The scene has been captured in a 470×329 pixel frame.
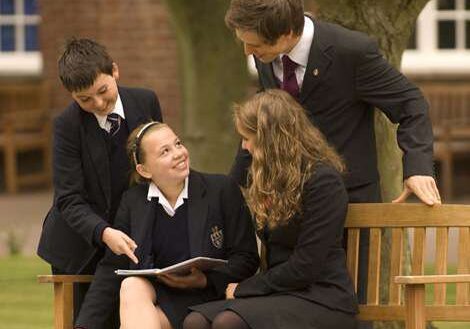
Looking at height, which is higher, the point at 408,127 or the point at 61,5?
the point at 61,5

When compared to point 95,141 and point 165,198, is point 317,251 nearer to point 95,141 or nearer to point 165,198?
point 165,198

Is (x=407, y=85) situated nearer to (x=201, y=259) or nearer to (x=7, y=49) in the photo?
(x=201, y=259)

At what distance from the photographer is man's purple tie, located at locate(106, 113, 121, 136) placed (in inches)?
238

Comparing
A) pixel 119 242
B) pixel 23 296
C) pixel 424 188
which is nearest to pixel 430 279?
→ pixel 424 188

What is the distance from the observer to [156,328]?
5.58 metres

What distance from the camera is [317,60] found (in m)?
5.70

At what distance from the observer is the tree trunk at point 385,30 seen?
717cm

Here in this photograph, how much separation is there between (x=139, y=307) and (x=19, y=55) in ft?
43.7

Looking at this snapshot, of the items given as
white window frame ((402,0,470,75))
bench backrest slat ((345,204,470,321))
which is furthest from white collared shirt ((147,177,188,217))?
white window frame ((402,0,470,75))

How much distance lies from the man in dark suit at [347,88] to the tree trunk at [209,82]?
513 centimetres

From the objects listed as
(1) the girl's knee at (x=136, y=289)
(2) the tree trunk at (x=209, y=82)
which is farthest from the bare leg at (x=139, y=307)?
(2) the tree trunk at (x=209, y=82)

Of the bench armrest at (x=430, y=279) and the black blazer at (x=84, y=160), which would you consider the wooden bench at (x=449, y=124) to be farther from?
the bench armrest at (x=430, y=279)

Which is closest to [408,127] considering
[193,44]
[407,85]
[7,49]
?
[407,85]

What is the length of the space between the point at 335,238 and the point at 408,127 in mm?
519
